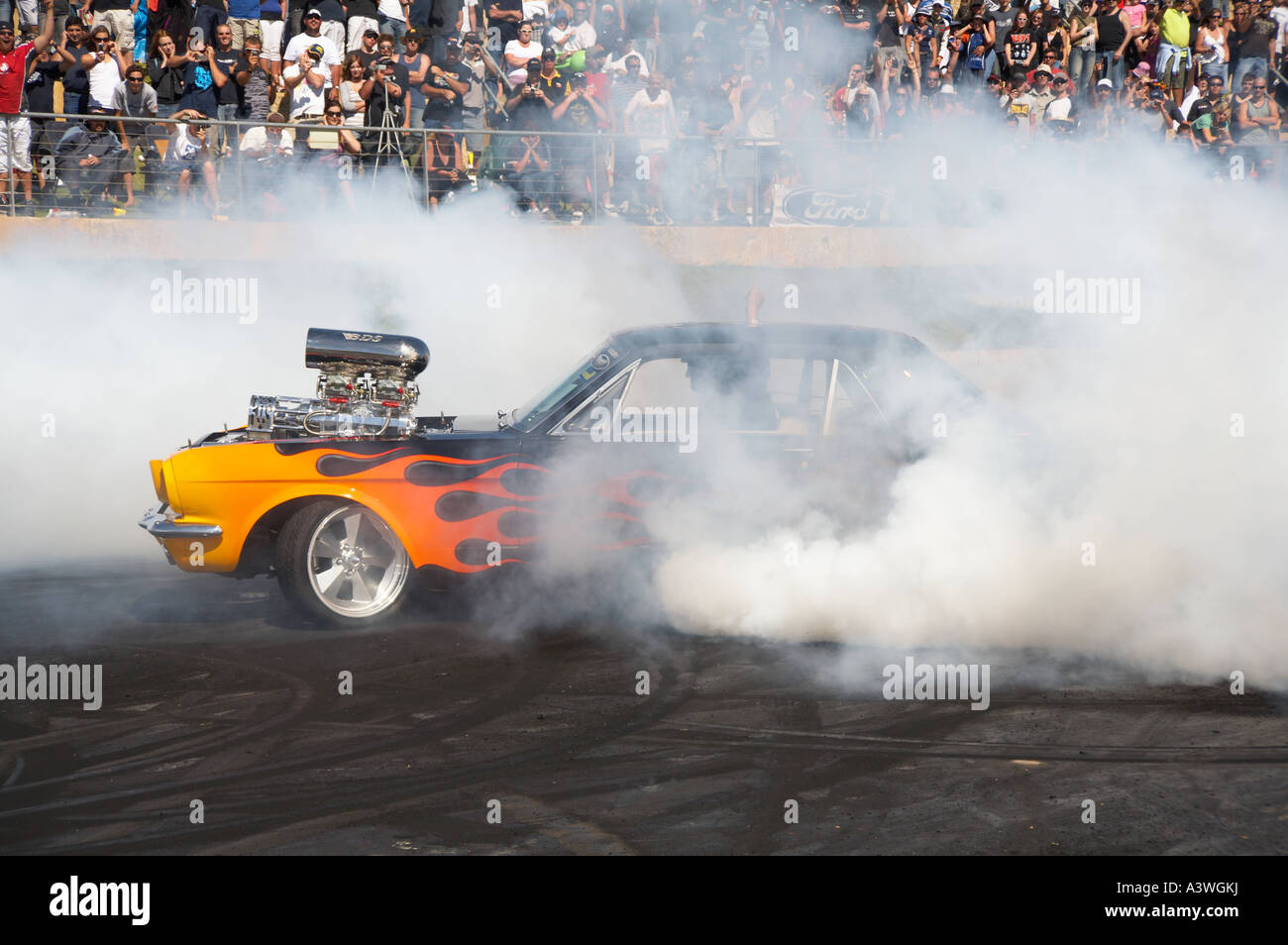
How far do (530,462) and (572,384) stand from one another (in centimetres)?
50

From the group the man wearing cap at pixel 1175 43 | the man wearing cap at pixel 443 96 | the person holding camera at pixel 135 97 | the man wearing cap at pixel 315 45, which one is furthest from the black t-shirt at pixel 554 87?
the man wearing cap at pixel 1175 43

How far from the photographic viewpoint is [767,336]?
269 inches

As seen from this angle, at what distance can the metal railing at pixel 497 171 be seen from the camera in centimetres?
1269

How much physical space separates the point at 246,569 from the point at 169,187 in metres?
7.27

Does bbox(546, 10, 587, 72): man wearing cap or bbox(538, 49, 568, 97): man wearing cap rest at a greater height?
bbox(546, 10, 587, 72): man wearing cap

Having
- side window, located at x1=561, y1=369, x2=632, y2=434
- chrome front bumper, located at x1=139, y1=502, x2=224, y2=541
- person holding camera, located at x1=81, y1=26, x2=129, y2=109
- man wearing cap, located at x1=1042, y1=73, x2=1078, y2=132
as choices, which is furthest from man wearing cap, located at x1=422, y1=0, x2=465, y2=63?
chrome front bumper, located at x1=139, y1=502, x2=224, y2=541

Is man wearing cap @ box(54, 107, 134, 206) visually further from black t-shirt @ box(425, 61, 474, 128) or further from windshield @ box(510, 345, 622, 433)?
windshield @ box(510, 345, 622, 433)

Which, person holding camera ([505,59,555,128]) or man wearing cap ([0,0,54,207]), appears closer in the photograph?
man wearing cap ([0,0,54,207])

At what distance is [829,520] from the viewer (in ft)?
21.5

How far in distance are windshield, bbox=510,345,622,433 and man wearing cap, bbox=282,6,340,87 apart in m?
8.01

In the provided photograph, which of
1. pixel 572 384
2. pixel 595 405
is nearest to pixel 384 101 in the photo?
pixel 572 384

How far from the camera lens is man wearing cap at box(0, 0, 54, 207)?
12.4 meters

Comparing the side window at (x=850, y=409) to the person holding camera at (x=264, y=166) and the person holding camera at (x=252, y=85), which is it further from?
the person holding camera at (x=252, y=85)
